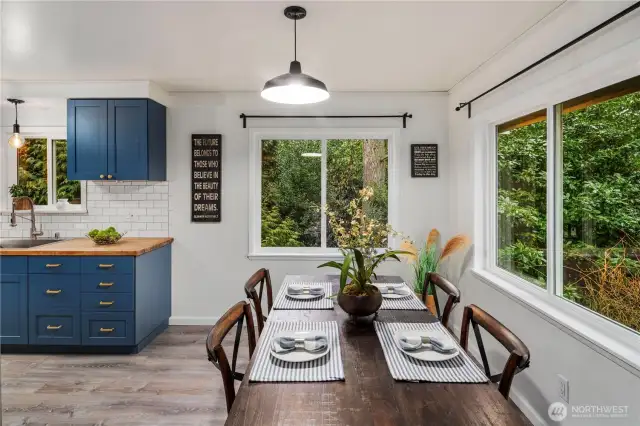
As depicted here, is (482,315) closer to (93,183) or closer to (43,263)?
(43,263)

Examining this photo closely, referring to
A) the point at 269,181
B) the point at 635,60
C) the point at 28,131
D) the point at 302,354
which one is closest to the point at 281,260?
the point at 269,181

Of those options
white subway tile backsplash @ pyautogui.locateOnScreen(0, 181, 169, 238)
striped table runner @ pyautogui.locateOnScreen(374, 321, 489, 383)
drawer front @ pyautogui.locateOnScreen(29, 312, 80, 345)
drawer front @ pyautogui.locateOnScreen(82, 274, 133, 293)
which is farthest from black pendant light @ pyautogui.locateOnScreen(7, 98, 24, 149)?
striped table runner @ pyautogui.locateOnScreen(374, 321, 489, 383)

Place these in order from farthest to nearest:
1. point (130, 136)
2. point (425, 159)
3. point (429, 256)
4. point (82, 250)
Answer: point (425, 159), point (429, 256), point (130, 136), point (82, 250)

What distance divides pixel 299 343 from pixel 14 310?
10.3ft

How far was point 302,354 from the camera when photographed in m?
1.53

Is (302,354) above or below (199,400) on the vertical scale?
above

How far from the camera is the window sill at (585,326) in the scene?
174cm

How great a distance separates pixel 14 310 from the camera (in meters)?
3.42

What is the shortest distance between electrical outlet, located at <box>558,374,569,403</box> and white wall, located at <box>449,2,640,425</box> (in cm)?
3

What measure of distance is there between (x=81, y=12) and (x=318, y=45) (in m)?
1.46

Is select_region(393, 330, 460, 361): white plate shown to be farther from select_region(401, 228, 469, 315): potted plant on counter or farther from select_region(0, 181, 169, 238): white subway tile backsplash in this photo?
select_region(0, 181, 169, 238): white subway tile backsplash

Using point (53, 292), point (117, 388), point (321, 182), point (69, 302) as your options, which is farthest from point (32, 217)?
point (321, 182)

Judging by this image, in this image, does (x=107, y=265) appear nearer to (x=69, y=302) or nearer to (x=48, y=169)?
(x=69, y=302)

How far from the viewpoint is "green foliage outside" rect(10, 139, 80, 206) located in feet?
13.9
